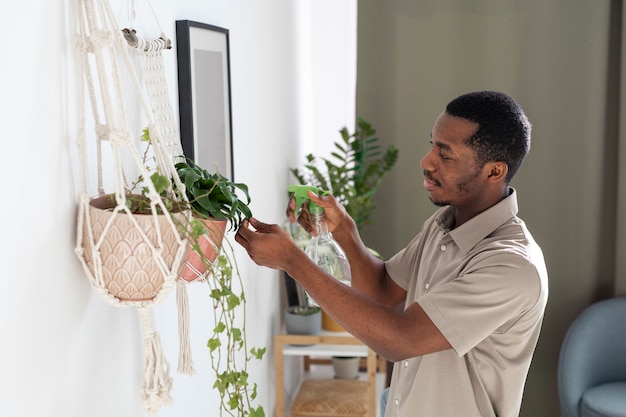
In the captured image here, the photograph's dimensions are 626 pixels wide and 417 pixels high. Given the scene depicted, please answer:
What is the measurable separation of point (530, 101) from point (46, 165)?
8.00 ft

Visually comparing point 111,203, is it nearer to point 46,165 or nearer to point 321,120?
point 46,165

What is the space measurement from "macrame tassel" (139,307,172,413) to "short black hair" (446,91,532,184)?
75 cm

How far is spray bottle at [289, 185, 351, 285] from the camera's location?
1522 mm

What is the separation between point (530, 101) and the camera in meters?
3.04

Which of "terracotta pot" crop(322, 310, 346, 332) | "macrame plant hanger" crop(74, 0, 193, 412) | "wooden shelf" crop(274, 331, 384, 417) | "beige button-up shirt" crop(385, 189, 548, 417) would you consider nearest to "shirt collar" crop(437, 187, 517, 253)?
"beige button-up shirt" crop(385, 189, 548, 417)

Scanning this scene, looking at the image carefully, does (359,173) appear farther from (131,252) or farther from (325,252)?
(131,252)

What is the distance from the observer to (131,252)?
994 mm

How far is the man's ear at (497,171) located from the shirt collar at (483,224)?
50 mm

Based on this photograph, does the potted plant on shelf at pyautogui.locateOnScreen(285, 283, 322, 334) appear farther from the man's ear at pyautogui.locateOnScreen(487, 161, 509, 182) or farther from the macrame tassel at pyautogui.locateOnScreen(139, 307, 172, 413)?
the macrame tassel at pyautogui.locateOnScreen(139, 307, 172, 413)

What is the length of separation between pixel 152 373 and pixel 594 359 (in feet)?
7.14

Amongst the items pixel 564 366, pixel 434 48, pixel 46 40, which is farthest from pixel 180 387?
pixel 434 48

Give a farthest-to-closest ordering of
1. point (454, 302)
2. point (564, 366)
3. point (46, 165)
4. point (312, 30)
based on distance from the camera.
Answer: point (312, 30) → point (564, 366) → point (454, 302) → point (46, 165)

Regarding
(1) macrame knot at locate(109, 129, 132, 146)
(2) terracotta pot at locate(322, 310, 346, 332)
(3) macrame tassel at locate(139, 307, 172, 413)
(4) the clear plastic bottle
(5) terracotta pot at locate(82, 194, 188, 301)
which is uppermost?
(1) macrame knot at locate(109, 129, 132, 146)

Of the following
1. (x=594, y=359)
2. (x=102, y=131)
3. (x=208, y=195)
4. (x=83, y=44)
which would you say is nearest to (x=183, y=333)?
(x=208, y=195)
